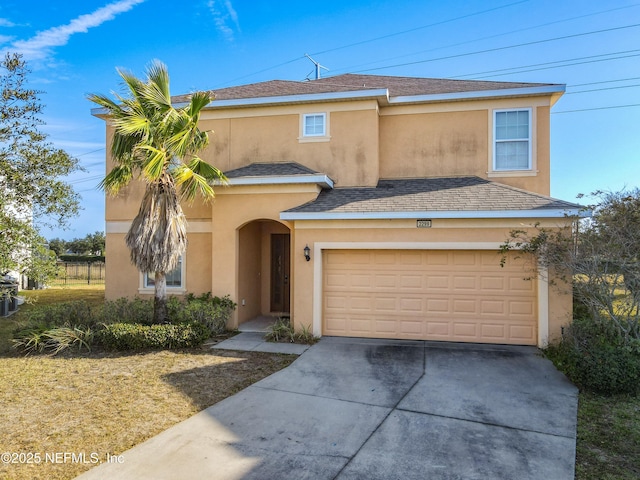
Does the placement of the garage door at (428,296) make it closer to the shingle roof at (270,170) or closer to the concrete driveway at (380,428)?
the concrete driveway at (380,428)

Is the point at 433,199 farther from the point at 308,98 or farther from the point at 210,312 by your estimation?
the point at 210,312

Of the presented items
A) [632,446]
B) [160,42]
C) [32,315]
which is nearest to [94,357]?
[32,315]

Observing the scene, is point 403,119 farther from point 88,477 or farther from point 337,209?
point 88,477

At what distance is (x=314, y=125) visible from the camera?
1243 cm

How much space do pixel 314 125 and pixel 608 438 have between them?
10308 mm

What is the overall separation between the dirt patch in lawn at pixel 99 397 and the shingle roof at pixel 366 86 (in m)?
8.24

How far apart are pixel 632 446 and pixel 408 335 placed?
17.7 ft

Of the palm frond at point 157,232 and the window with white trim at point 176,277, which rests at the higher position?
the palm frond at point 157,232

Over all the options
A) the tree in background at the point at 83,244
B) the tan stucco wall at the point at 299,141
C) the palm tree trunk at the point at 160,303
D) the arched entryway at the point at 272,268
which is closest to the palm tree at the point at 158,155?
the palm tree trunk at the point at 160,303

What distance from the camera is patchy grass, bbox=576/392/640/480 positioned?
434cm

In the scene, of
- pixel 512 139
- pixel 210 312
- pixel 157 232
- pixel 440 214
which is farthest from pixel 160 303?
pixel 512 139

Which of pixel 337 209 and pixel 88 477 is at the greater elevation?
pixel 337 209

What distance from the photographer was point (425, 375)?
7.53 meters

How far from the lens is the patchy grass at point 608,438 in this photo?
434 cm
